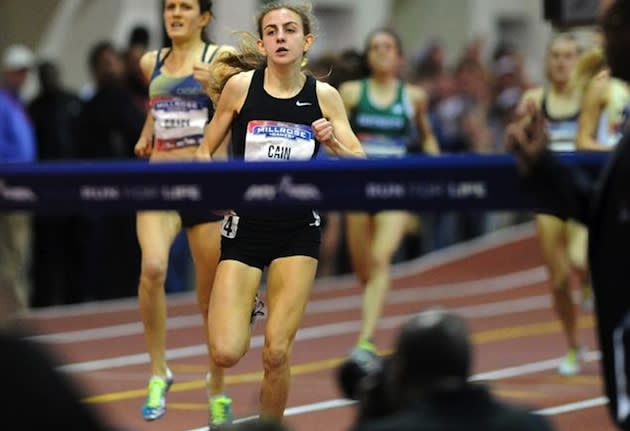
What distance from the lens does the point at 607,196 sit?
21.7ft

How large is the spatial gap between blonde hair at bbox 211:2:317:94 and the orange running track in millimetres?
1932

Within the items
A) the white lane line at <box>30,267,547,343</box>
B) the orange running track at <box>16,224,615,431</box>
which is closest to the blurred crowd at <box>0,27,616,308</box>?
the orange running track at <box>16,224,615,431</box>

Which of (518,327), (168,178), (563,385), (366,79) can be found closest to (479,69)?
(518,327)

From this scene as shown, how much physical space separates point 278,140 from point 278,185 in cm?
221

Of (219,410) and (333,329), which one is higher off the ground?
(219,410)

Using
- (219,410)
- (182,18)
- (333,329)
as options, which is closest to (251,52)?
(182,18)

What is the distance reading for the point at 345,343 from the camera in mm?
15930

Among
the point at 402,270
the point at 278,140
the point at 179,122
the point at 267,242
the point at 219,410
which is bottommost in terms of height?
the point at 402,270

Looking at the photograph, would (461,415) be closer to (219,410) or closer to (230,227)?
(230,227)

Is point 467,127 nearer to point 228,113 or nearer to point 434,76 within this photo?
point 434,76

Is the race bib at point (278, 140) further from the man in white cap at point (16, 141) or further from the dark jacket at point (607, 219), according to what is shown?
the man in white cap at point (16, 141)

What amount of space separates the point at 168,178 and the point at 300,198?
0.57 m

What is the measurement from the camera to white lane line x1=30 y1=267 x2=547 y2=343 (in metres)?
A: 16.3

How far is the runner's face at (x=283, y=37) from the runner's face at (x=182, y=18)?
117 cm
